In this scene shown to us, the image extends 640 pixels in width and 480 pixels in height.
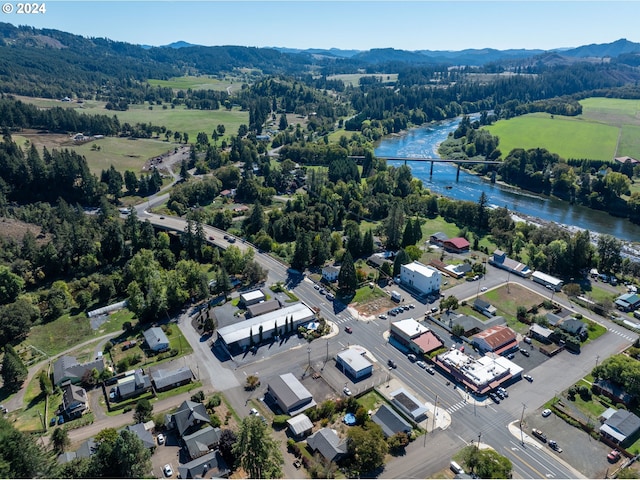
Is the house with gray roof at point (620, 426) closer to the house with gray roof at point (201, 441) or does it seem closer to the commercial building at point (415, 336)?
the commercial building at point (415, 336)

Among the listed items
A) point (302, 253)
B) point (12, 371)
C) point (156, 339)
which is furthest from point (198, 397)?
point (302, 253)

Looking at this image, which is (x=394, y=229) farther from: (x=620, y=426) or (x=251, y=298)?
(x=620, y=426)

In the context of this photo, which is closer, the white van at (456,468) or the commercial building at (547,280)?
the white van at (456,468)

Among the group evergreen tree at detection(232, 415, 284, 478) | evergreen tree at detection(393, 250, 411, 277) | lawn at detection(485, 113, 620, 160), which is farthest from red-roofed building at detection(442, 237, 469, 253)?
lawn at detection(485, 113, 620, 160)

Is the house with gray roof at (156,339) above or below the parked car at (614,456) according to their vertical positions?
above

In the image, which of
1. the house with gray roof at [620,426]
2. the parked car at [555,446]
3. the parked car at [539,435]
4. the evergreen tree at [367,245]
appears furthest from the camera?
the evergreen tree at [367,245]

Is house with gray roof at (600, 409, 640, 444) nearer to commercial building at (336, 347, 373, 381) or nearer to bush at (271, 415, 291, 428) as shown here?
commercial building at (336, 347, 373, 381)

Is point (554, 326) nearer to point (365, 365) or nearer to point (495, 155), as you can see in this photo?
point (365, 365)

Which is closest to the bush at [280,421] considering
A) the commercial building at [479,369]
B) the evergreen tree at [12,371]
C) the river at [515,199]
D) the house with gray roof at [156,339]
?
the house with gray roof at [156,339]
